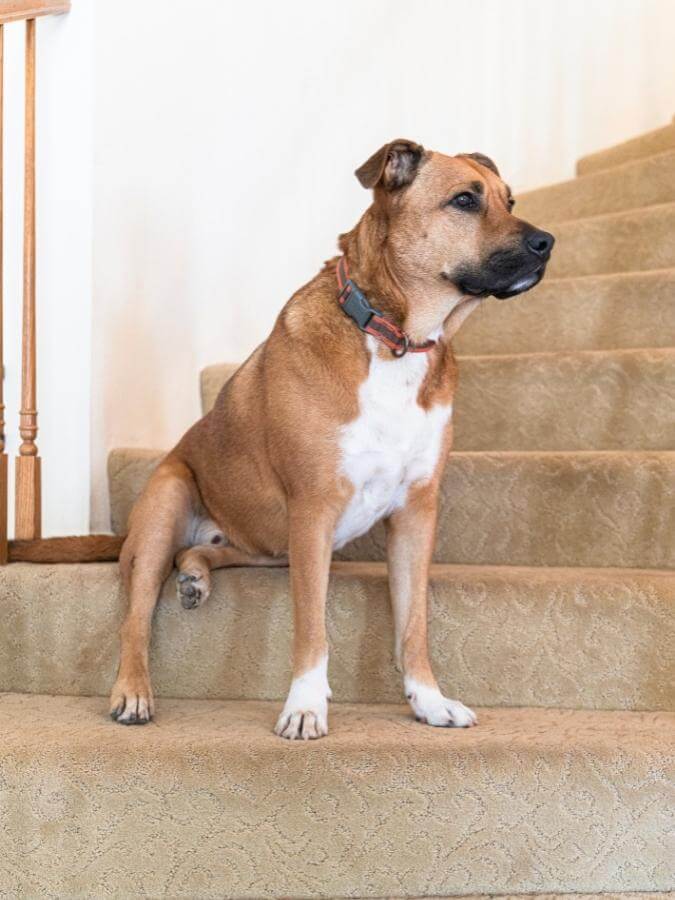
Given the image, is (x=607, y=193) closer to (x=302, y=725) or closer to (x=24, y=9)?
(x=24, y=9)

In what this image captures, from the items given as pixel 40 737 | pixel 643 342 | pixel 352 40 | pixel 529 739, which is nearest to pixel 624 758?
pixel 529 739

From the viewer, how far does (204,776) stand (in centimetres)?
143

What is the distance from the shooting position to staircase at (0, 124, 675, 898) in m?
1.41

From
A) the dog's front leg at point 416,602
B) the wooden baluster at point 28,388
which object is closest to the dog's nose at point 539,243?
the dog's front leg at point 416,602

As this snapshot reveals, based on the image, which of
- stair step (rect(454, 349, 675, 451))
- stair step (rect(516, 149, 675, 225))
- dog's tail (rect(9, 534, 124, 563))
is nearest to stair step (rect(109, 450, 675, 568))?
stair step (rect(454, 349, 675, 451))

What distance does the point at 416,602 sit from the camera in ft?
5.54

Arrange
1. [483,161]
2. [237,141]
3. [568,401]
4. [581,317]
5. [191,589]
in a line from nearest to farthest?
[191,589], [483,161], [568,401], [581,317], [237,141]

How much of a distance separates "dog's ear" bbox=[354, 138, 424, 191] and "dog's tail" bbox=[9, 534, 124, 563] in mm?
816

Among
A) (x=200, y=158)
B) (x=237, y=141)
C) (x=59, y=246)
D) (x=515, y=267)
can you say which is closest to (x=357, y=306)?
(x=515, y=267)

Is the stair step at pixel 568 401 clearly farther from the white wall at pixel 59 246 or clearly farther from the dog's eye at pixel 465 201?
the white wall at pixel 59 246

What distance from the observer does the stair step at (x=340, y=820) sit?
1405 mm

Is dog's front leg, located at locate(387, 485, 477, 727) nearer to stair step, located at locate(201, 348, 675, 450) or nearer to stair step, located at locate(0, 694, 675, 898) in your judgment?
stair step, located at locate(0, 694, 675, 898)

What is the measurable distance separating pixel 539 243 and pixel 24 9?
3.84 ft

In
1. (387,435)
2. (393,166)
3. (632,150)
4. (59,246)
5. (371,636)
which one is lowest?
(371,636)
